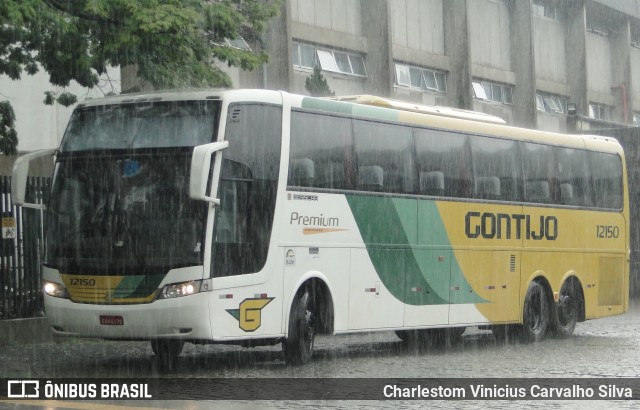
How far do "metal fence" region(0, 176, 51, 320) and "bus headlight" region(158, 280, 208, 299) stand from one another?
5.65 m

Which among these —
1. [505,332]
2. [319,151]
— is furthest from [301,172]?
[505,332]

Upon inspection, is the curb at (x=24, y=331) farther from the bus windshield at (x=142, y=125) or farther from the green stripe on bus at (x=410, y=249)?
the green stripe on bus at (x=410, y=249)

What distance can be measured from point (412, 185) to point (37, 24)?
5.55 metres

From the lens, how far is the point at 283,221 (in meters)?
14.1

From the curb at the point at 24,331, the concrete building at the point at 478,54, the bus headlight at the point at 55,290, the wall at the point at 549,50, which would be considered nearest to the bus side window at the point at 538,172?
the curb at the point at 24,331

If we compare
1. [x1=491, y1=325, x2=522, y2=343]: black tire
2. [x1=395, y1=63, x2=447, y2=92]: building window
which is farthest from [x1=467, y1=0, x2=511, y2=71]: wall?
[x1=491, y1=325, x2=522, y2=343]: black tire

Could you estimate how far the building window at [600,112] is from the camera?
183 ft

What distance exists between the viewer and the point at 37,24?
15.8 meters

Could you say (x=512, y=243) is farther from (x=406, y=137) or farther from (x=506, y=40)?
(x=506, y=40)

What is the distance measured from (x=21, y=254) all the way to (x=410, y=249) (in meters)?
5.99

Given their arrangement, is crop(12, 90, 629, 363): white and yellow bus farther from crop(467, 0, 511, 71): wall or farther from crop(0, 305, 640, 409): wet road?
crop(467, 0, 511, 71): wall

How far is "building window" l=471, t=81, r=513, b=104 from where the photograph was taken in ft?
153

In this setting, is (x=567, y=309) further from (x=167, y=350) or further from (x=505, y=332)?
(x=167, y=350)

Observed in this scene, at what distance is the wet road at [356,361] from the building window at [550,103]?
32.6 meters
